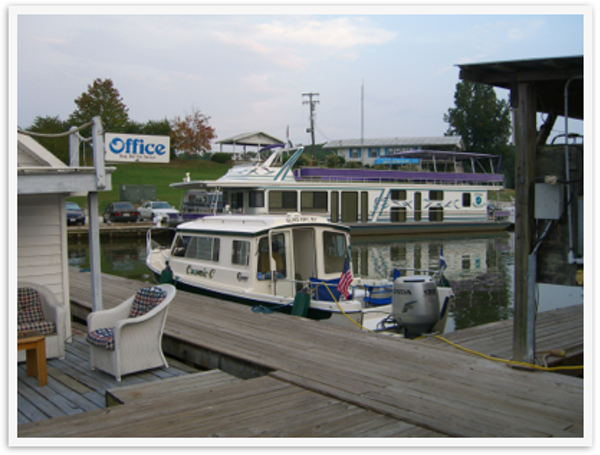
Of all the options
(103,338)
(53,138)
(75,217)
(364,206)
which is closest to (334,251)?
(103,338)

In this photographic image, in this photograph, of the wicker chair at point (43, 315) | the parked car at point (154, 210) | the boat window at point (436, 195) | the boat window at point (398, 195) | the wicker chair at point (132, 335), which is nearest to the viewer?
the wicker chair at point (132, 335)

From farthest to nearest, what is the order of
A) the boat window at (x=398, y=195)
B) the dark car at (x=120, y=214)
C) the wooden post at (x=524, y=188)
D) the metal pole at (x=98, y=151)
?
the dark car at (x=120, y=214)
the boat window at (x=398, y=195)
the metal pole at (x=98, y=151)
the wooden post at (x=524, y=188)

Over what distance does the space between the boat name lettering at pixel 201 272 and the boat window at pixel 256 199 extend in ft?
51.0

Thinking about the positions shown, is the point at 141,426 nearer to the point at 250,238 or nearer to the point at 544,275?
the point at 544,275

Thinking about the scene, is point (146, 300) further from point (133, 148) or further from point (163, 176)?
point (163, 176)

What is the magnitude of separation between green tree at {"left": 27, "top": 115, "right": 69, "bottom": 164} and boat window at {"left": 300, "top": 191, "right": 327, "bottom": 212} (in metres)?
20.2

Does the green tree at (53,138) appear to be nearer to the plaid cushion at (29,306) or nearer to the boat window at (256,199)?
the boat window at (256,199)

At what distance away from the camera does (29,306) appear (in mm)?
6844

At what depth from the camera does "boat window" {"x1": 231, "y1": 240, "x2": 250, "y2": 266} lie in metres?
11.0

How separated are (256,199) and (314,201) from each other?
375 centimetres

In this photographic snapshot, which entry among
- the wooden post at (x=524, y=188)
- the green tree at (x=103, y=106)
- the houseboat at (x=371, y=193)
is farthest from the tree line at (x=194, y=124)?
the wooden post at (x=524, y=188)

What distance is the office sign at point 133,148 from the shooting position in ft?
24.4

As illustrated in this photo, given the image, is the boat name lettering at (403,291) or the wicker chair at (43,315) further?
the boat name lettering at (403,291)

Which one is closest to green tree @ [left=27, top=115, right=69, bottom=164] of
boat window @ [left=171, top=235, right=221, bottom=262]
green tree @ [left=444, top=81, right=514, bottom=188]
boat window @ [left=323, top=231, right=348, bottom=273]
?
boat window @ [left=171, top=235, right=221, bottom=262]
